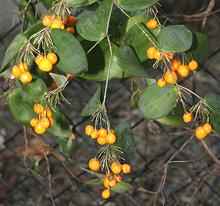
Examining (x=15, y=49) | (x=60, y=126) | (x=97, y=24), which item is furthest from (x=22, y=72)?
(x=60, y=126)

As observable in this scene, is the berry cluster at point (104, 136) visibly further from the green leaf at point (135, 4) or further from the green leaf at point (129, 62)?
the green leaf at point (135, 4)

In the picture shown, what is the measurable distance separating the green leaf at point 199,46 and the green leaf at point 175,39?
16 centimetres

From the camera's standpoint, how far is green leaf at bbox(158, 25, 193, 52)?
2.71ft

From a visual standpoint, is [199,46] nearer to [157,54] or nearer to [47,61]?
[157,54]

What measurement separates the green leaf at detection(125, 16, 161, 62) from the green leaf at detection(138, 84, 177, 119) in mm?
68

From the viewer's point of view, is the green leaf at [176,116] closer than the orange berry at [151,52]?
No

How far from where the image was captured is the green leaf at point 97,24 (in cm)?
90

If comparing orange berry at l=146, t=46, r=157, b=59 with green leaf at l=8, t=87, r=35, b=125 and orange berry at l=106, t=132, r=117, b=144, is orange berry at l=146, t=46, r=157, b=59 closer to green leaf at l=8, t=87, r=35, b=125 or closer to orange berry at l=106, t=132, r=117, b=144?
orange berry at l=106, t=132, r=117, b=144

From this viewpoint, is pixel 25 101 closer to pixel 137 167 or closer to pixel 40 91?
pixel 40 91

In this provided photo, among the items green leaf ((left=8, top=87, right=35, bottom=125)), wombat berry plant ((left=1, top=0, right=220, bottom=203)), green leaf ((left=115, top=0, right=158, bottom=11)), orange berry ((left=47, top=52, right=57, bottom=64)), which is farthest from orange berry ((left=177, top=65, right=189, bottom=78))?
green leaf ((left=8, top=87, right=35, bottom=125))

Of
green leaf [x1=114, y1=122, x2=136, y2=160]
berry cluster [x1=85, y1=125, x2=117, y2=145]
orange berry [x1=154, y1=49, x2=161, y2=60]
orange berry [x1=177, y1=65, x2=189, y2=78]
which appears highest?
orange berry [x1=154, y1=49, x2=161, y2=60]

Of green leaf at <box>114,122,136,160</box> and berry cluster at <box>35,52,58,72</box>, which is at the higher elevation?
berry cluster at <box>35,52,58,72</box>

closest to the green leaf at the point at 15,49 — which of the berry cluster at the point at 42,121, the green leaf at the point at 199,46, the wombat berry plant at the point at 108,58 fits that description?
the wombat berry plant at the point at 108,58

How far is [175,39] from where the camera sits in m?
0.83
